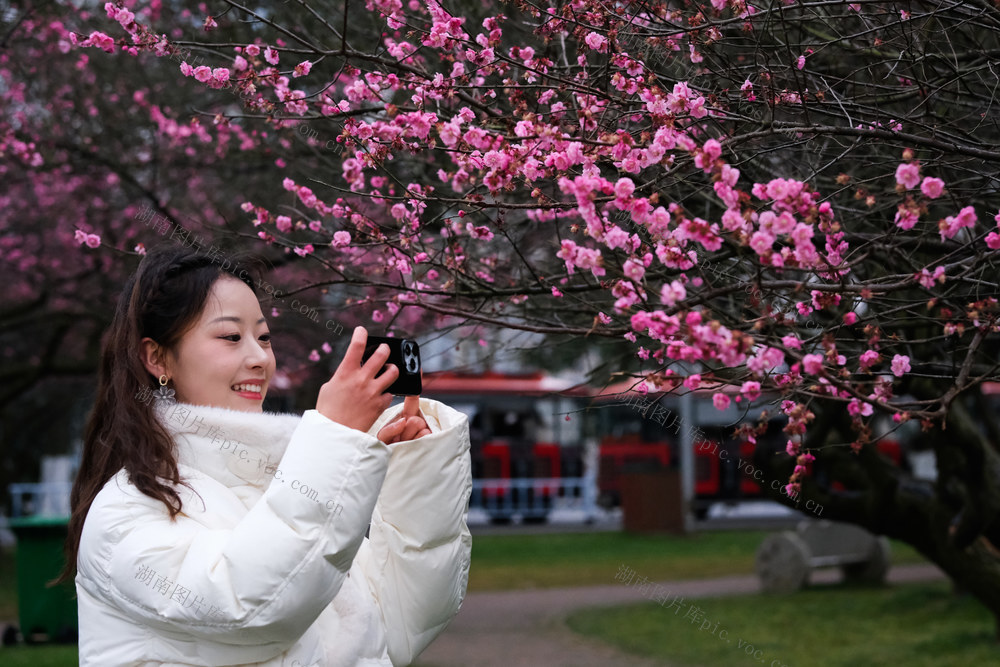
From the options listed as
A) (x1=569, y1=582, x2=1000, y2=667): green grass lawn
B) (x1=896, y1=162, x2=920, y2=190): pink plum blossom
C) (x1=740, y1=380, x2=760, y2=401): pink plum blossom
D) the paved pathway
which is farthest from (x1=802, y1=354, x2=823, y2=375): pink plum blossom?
the paved pathway

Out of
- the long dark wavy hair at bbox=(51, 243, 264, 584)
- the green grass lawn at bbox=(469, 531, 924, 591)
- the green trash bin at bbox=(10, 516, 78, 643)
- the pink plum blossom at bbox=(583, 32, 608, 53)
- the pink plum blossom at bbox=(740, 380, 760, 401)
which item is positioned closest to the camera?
the long dark wavy hair at bbox=(51, 243, 264, 584)

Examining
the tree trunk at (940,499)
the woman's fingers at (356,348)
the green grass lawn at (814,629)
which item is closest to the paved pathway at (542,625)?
the green grass lawn at (814,629)

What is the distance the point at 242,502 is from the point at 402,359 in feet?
1.56

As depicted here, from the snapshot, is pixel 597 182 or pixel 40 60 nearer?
pixel 597 182

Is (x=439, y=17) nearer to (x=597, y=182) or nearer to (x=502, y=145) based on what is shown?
(x=502, y=145)

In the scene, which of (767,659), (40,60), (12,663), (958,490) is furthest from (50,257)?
(958,490)

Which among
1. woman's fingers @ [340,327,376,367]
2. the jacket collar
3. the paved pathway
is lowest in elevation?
the paved pathway

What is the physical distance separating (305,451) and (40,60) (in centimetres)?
798

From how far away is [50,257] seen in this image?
39.7ft

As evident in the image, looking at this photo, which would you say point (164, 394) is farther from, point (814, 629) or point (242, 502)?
point (814, 629)

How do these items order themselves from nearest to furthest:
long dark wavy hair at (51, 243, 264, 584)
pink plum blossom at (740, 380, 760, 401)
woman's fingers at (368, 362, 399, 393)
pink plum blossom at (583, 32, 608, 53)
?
woman's fingers at (368, 362, 399, 393)
long dark wavy hair at (51, 243, 264, 584)
pink plum blossom at (740, 380, 760, 401)
pink plum blossom at (583, 32, 608, 53)

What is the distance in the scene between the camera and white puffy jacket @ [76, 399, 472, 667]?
1.87 metres

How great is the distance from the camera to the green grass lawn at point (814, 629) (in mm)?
7809

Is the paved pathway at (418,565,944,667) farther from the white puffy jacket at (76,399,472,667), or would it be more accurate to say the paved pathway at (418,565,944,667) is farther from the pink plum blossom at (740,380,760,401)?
the white puffy jacket at (76,399,472,667)
